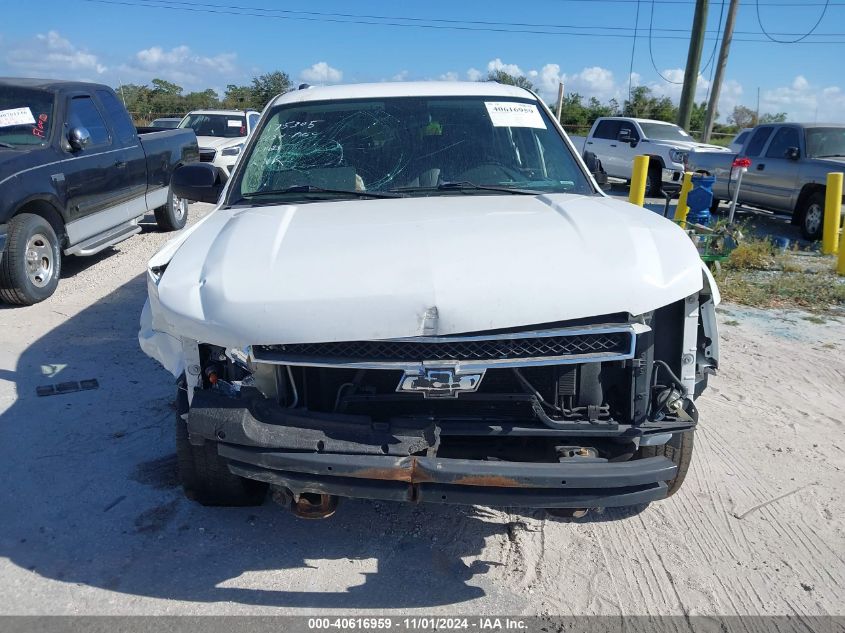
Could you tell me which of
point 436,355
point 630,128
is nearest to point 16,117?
point 436,355

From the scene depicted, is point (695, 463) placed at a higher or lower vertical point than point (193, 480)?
lower

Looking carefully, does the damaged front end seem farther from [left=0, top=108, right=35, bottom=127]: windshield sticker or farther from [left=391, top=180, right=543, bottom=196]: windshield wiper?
[left=0, top=108, right=35, bottom=127]: windshield sticker

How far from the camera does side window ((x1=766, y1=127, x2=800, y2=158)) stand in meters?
11.2

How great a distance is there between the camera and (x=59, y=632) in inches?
104

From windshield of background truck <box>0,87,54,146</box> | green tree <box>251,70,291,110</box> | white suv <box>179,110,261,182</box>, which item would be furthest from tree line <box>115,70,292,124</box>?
windshield of background truck <box>0,87,54,146</box>

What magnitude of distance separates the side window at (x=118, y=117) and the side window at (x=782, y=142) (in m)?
9.66

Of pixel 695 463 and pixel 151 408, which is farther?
pixel 151 408

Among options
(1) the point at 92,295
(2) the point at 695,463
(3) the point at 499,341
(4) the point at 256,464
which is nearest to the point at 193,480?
(4) the point at 256,464

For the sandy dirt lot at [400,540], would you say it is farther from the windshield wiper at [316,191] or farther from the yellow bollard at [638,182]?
the yellow bollard at [638,182]

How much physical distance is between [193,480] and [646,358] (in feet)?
6.60

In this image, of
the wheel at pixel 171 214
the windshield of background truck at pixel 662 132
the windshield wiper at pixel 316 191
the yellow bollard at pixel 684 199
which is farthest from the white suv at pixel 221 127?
the windshield wiper at pixel 316 191

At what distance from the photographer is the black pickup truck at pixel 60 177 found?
639 centimetres

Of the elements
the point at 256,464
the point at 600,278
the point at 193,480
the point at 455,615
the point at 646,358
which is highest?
the point at 600,278

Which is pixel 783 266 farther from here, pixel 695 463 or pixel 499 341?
pixel 499 341
